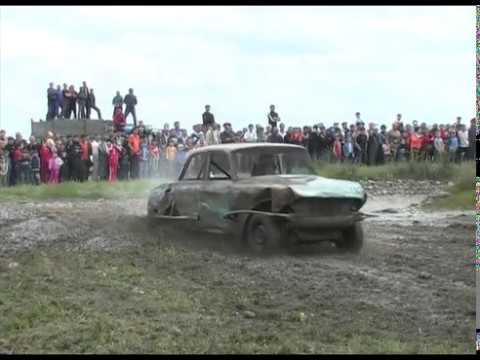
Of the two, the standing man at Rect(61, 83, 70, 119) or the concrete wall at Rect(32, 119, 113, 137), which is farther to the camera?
the concrete wall at Rect(32, 119, 113, 137)

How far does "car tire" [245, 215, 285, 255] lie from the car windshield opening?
100 centimetres

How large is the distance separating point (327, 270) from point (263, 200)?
1743mm

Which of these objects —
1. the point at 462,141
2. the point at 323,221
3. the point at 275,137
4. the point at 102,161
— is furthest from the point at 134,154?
the point at 323,221

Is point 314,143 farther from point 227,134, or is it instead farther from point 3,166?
point 3,166

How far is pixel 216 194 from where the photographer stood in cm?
1208

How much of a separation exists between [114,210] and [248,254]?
5.38 metres

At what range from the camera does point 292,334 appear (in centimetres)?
728

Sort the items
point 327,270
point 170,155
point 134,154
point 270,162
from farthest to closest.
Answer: point 134,154 → point 170,155 → point 270,162 → point 327,270

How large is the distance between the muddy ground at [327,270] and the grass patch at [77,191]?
10.8 feet

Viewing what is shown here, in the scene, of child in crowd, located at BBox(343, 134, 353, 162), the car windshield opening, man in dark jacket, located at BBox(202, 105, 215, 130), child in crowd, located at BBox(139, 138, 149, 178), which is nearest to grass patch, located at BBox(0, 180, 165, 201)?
child in crowd, located at BBox(139, 138, 149, 178)

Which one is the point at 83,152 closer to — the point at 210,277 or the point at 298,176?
the point at 298,176

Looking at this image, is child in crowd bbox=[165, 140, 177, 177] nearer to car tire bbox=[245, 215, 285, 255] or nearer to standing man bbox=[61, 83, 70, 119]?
standing man bbox=[61, 83, 70, 119]

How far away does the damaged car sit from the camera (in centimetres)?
1105
